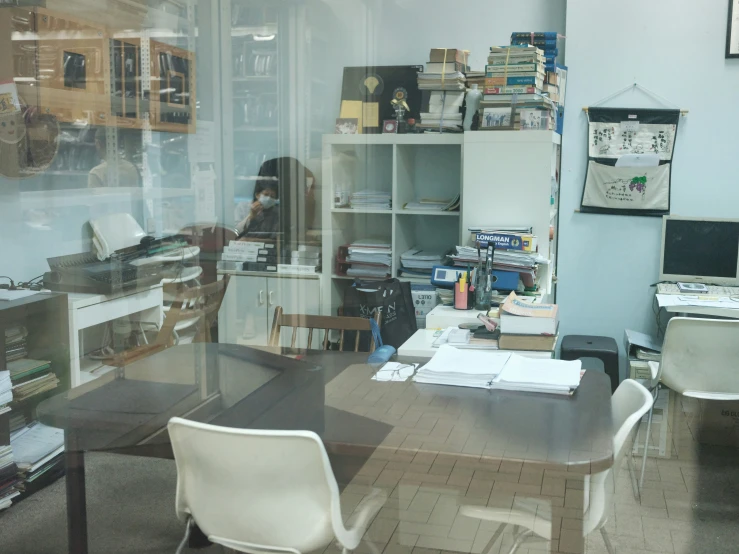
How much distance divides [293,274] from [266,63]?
121 cm

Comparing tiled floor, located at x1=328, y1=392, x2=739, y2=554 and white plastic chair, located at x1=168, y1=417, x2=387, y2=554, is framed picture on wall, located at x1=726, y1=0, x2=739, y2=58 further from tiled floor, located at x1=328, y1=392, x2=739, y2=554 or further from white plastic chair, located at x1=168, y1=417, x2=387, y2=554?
white plastic chair, located at x1=168, y1=417, x2=387, y2=554

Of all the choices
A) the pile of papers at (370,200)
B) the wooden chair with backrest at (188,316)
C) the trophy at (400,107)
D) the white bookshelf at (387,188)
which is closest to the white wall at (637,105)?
the white bookshelf at (387,188)

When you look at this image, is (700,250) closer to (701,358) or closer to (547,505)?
(701,358)

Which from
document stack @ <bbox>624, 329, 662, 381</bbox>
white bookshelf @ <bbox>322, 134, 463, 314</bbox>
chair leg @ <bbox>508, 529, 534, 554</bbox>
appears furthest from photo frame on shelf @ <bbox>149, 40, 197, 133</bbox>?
document stack @ <bbox>624, 329, 662, 381</bbox>

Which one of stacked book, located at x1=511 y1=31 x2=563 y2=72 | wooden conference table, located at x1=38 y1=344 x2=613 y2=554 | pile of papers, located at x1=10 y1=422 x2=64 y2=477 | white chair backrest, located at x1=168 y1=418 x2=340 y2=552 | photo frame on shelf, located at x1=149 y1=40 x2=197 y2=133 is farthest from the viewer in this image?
stacked book, located at x1=511 y1=31 x2=563 y2=72

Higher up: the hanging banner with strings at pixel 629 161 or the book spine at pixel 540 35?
the book spine at pixel 540 35

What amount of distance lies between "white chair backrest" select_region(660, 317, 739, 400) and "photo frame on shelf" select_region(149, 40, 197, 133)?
2.40m

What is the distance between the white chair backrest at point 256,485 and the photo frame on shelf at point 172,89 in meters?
2.06

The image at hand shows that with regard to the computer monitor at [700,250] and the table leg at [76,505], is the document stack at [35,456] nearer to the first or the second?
the table leg at [76,505]

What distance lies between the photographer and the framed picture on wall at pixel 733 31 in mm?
3928

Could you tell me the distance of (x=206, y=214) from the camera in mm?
3766

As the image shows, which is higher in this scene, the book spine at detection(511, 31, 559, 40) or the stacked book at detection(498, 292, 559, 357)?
the book spine at detection(511, 31, 559, 40)

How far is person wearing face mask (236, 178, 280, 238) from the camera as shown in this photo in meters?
4.09

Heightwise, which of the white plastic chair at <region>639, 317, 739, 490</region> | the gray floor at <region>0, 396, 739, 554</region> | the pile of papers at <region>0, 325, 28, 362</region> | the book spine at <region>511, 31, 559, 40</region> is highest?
the book spine at <region>511, 31, 559, 40</region>
